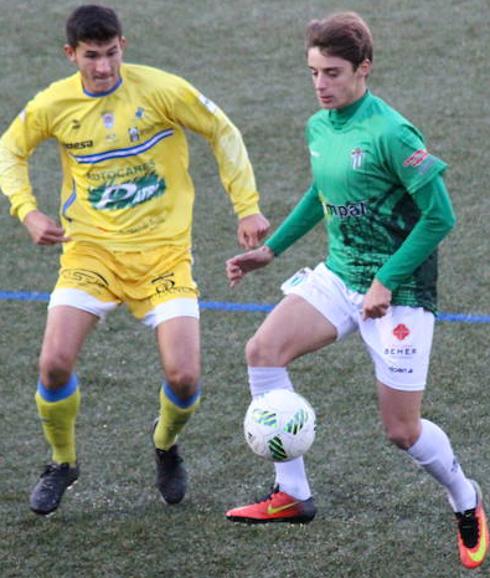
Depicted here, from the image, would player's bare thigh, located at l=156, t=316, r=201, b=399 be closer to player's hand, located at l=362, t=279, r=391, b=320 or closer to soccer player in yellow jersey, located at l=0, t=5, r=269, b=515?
soccer player in yellow jersey, located at l=0, t=5, r=269, b=515

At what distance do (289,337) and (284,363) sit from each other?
10 cm

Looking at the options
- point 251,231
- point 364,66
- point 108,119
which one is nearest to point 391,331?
point 251,231

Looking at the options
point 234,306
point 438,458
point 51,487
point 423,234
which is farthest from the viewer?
point 234,306

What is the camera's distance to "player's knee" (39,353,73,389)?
18.5 ft

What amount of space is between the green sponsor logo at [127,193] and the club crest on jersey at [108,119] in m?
0.25

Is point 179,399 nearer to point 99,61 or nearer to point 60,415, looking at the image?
point 60,415

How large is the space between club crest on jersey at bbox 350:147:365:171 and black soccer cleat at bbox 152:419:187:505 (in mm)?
1607

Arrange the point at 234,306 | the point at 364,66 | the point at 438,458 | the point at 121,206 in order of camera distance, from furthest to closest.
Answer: the point at 234,306 < the point at 121,206 < the point at 438,458 < the point at 364,66

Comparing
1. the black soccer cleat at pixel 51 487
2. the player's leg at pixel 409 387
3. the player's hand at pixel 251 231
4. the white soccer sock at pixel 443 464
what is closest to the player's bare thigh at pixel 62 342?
the black soccer cleat at pixel 51 487

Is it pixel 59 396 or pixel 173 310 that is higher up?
pixel 173 310

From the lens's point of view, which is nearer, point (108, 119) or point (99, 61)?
point (99, 61)

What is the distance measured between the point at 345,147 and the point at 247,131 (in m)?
5.23

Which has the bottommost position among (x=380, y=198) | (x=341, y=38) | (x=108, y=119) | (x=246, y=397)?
(x=246, y=397)

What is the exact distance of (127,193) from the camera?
19.3ft
